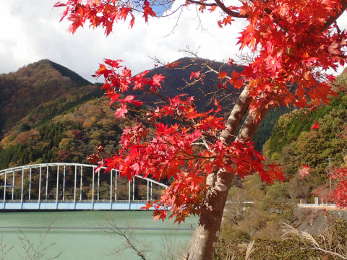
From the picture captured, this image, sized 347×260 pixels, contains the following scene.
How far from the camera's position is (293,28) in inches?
85.0

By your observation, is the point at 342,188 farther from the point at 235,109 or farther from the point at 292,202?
the point at 235,109

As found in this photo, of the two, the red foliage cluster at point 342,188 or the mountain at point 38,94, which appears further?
the mountain at point 38,94

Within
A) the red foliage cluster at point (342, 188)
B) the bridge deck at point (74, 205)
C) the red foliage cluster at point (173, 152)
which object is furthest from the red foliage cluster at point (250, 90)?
the bridge deck at point (74, 205)

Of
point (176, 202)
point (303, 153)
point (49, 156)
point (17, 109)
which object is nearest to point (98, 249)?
point (303, 153)

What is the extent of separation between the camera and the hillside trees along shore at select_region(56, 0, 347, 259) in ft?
7.06

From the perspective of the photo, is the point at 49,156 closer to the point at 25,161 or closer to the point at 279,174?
the point at 25,161

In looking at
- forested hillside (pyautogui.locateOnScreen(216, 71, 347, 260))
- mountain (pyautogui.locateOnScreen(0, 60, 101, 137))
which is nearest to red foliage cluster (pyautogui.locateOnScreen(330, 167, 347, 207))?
forested hillside (pyautogui.locateOnScreen(216, 71, 347, 260))

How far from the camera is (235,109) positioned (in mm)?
2844

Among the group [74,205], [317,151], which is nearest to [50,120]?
[74,205]

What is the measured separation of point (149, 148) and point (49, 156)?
47.0 meters

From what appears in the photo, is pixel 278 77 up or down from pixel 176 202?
up

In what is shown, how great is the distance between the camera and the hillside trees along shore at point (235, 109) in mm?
2150

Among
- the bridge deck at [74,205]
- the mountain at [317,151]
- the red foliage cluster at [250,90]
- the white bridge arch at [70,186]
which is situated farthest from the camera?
the white bridge arch at [70,186]

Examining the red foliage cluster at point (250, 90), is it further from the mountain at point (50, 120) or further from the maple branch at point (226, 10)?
the mountain at point (50, 120)
